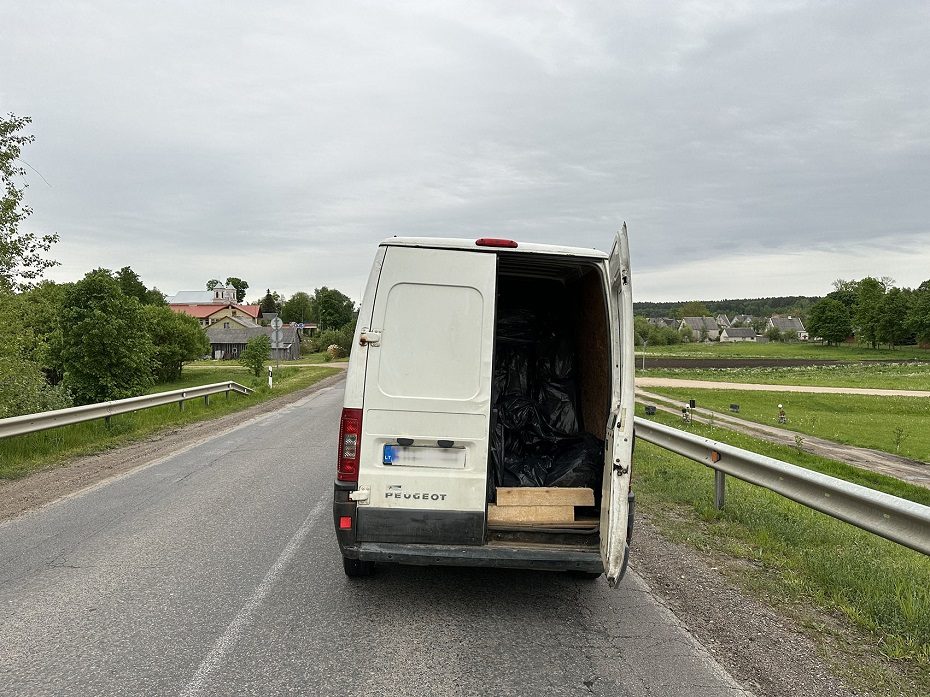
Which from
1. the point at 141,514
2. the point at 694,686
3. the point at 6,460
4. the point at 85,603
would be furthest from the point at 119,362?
the point at 694,686

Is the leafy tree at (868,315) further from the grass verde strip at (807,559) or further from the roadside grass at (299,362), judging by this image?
the grass verde strip at (807,559)

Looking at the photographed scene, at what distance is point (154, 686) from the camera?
10.9 feet

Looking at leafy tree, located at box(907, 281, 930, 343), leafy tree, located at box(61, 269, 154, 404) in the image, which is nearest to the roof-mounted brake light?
leafy tree, located at box(61, 269, 154, 404)

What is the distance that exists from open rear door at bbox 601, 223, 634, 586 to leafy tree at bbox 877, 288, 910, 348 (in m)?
113

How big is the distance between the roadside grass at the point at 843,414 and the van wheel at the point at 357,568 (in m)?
18.5

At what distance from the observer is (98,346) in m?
38.6

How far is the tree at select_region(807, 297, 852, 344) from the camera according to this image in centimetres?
11850

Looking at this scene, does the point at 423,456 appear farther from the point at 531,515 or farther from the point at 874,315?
the point at 874,315

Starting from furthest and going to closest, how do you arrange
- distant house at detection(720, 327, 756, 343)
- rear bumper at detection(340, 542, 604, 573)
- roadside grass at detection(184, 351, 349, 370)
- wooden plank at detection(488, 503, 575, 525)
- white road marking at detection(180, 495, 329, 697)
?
distant house at detection(720, 327, 756, 343)
roadside grass at detection(184, 351, 349, 370)
wooden plank at detection(488, 503, 575, 525)
rear bumper at detection(340, 542, 604, 573)
white road marking at detection(180, 495, 329, 697)

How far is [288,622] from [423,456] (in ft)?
4.32

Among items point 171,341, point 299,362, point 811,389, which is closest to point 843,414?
point 811,389

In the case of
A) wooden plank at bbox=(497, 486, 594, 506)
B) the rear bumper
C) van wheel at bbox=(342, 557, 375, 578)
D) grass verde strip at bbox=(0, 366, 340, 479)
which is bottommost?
grass verde strip at bbox=(0, 366, 340, 479)

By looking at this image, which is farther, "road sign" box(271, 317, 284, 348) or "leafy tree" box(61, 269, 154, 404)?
"leafy tree" box(61, 269, 154, 404)

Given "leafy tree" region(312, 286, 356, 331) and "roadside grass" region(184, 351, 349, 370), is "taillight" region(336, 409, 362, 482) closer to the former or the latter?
"roadside grass" region(184, 351, 349, 370)
